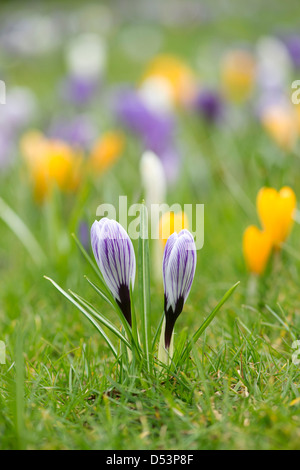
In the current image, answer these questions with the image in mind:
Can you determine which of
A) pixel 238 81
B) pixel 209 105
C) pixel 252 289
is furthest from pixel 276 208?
pixel 238 81

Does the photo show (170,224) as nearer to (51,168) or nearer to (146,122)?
(51,168)

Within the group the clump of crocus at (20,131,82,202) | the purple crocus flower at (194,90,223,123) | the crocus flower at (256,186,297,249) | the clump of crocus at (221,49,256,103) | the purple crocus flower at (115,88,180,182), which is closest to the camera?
the crocus flower at (256,186,297,249)

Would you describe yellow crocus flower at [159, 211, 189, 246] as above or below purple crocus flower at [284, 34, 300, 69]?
below

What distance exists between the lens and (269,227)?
4.08 ft

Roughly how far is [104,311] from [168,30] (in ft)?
28.1

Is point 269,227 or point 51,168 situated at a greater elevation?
point 51,168

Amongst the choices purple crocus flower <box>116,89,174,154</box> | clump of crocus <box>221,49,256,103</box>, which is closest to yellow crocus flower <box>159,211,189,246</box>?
purple crocus flower <box>116,89,174,154</box>

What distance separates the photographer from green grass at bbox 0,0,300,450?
0.86m

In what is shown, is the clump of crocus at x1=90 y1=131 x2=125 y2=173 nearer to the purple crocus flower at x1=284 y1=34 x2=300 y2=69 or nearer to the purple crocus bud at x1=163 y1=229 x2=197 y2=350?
the purple crocus bud at x1=163 y1=229 x2=197 y2=350

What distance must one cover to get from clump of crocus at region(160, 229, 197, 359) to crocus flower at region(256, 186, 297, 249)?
332mm

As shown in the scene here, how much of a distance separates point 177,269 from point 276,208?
1.21 ft

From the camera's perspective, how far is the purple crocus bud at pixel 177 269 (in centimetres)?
90

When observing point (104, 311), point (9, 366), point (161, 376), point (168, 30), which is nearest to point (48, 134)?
point (104, 311)
